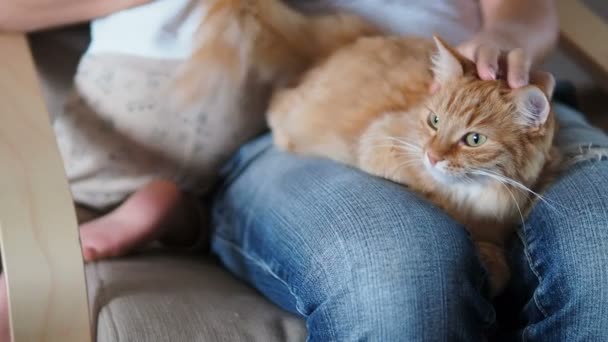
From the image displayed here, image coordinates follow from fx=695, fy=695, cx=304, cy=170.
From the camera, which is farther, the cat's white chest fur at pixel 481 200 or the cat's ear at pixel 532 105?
the cat's white chest fur at pixel 481 200

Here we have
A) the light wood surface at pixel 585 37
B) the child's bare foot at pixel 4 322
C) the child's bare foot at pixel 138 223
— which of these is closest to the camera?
the child's bare foot at pixel 4 322

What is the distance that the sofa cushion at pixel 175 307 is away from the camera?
79 centimetres

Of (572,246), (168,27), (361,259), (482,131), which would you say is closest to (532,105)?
(482,131)

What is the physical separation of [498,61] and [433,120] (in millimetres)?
111

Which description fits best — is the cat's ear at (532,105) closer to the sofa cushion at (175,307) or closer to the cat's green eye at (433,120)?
the cat's green eye at (433,120)

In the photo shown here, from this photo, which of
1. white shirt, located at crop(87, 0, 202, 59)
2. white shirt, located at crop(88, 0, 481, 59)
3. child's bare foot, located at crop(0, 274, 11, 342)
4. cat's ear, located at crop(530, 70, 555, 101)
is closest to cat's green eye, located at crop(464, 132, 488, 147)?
cat's ear, located at crop(530, 70, 555, 101)

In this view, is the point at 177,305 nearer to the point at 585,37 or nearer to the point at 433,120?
the point at 433,120

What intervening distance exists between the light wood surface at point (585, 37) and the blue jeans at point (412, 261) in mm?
309

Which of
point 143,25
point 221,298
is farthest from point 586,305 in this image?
point 143,25

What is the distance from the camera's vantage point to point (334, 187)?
2.91 feet

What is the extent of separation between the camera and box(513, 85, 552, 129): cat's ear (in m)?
0.81

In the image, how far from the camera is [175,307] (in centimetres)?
84

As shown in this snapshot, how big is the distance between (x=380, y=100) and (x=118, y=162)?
0.41 m

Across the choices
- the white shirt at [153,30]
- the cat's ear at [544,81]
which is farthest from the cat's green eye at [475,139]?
the white shirt at [153,30]
